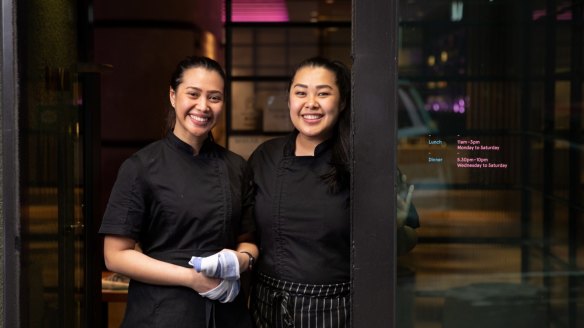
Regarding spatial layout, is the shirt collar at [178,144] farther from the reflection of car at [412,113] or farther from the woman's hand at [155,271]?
the reflection of car at [412,113]

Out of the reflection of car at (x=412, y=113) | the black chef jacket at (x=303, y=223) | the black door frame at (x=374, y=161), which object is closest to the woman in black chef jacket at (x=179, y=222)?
the black chef jacket at (x=303, y=223)

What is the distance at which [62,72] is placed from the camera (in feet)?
8.80

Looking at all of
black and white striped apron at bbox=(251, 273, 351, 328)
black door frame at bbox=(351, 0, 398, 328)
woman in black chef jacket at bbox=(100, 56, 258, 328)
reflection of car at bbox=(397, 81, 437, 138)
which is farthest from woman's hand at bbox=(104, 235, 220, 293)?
reflection of car at bbox=(397, 81, 437, 138)

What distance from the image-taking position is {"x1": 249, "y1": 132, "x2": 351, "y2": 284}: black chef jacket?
2.48 metres

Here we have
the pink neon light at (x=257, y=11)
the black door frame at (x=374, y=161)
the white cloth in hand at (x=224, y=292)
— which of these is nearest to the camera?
the black door frame at (x=374, y=161)

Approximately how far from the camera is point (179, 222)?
7.89 ft

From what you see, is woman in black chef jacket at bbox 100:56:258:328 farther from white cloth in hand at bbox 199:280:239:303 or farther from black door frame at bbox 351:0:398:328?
black door frame at bbox 351:0:398:328

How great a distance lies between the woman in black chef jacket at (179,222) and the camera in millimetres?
2371

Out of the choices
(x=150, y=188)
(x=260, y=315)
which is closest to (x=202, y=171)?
(x=150, y=188)

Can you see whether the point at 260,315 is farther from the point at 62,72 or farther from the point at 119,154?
the point at 119,154

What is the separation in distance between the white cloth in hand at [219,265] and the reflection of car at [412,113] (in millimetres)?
633

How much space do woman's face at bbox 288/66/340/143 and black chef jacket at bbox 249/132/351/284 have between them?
0.10 m

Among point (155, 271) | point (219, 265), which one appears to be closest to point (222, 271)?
point (219, 265)

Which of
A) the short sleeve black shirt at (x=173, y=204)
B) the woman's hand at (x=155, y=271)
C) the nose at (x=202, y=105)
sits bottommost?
the woman's hand at (x=155, y=271)
